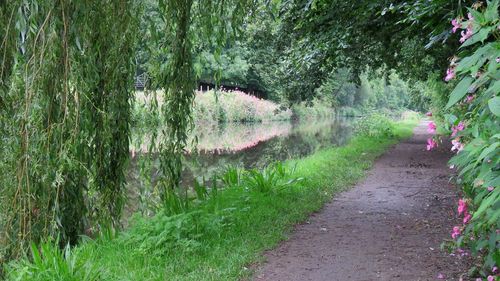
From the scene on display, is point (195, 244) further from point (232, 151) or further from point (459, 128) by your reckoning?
point (232, 151)

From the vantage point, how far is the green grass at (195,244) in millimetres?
4336

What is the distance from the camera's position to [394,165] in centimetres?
1333

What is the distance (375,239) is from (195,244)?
2.22m

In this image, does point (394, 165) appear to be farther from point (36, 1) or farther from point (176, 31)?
point (36, 1)

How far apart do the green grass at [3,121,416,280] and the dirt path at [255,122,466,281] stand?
0.29m

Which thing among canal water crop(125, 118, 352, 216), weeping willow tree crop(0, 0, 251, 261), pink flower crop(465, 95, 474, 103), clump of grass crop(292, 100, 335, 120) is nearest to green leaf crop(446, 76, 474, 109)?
pink flower crop(465, 95, 474, 103)

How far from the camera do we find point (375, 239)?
604 cm

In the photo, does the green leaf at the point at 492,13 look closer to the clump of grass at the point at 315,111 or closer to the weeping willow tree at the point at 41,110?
the weeping willow tree at the point at 41,110

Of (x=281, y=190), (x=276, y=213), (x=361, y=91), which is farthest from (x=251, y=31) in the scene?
(x=361, y=91)

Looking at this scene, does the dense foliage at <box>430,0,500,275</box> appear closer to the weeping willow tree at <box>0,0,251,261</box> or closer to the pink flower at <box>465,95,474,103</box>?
the pink flower at <box>465,95,474,103</box>

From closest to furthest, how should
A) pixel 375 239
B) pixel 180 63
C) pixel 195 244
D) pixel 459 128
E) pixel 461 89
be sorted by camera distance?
pixel 461 89
pixel 459 128
pixel 195 244
pixel 375 239
pixel 180 63

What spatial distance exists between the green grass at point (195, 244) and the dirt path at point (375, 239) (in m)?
0.29

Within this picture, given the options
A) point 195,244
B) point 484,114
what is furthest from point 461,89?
point 195,244

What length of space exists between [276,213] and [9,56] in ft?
13.5
